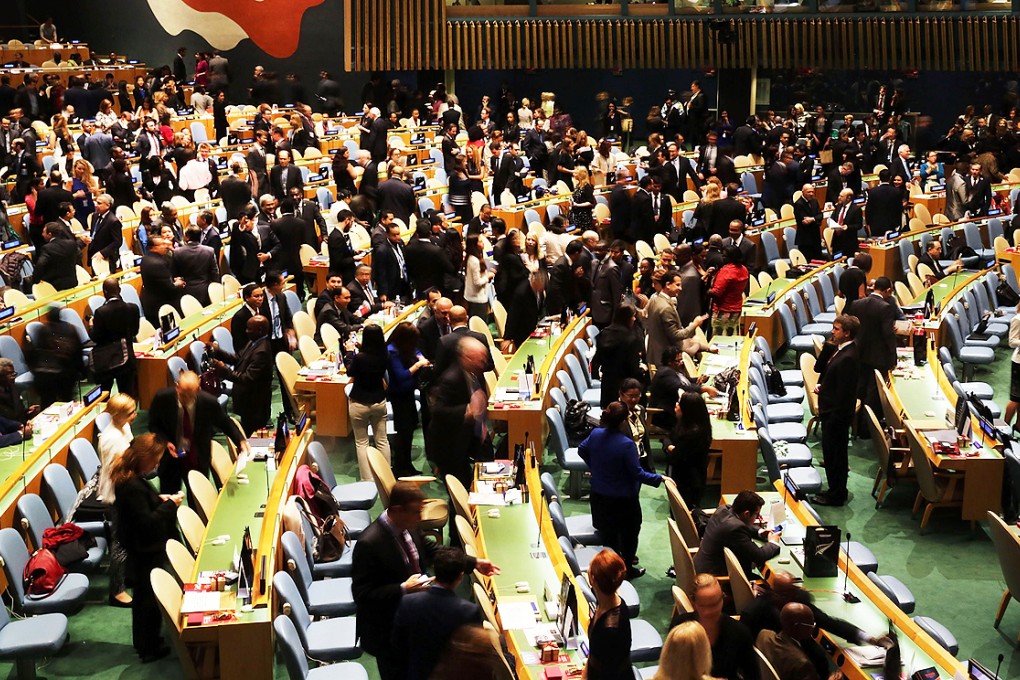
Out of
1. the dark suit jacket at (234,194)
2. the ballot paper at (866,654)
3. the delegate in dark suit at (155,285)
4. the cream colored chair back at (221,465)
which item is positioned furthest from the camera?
the dark suit jacket at (234,194)

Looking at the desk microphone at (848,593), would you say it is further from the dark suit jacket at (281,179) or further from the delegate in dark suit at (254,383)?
the dark suit jacket at (281,179)

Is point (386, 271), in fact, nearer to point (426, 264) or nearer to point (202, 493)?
point (426, 264)

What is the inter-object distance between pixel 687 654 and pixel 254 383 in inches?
211

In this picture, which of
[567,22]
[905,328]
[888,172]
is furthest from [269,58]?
[905,328]

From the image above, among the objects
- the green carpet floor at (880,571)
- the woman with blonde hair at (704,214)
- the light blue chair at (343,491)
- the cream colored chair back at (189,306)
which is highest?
the woman with blonde hair at (704,214)

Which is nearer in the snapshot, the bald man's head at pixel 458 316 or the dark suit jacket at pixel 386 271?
the bald man's head at pixel 458 316

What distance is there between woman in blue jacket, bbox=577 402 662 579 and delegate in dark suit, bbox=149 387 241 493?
259cm

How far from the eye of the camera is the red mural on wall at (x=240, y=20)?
29.2 m

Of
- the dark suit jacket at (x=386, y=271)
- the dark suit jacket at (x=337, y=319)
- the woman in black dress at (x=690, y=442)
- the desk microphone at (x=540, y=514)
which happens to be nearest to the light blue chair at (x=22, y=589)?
the desk microphone at (x=540, y=514)

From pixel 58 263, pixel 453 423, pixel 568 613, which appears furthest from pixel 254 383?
pixel 58 263

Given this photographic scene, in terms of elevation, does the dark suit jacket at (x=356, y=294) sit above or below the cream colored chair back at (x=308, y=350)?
above

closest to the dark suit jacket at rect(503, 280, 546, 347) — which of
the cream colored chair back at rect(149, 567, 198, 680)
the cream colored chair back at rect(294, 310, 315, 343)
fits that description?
the cream colored chair back at rect(294, 310, 315, 343)

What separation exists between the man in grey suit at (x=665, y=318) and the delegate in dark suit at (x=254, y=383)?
3540 millimetres

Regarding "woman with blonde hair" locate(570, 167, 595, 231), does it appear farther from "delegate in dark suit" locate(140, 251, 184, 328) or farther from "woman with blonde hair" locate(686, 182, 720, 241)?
"delegate in dark suit" locate(140, 251, 184, 328)
